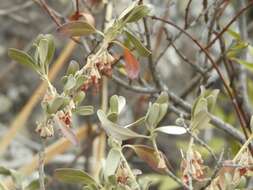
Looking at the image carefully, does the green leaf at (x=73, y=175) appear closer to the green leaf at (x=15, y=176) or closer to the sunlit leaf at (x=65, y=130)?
the sunlit leaf at (x=65, y=130)

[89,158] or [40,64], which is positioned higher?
[40,64]

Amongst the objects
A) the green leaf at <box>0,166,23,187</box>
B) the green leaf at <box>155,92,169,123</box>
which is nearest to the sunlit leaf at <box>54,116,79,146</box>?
the green leaf at <box>155,92,169,123</box>

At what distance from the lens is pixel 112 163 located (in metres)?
0.78

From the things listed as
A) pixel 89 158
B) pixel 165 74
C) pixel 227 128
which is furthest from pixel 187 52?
pixel 227 128

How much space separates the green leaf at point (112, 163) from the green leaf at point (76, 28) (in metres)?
0.17

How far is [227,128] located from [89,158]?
68 centimetres

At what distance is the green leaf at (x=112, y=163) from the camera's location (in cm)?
78

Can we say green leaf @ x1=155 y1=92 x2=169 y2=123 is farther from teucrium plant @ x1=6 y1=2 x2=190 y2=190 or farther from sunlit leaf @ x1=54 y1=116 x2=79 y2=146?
sunlit leaf @ x1=54 y1=116 x2=79 y2=146

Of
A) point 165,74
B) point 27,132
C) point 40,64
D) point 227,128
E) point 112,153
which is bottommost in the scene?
point 27,132

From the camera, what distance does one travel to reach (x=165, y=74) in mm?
2416

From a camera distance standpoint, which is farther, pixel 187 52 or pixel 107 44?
pixel 187 52

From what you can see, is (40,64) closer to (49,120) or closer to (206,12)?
(49,120)

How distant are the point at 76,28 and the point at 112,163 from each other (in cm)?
19

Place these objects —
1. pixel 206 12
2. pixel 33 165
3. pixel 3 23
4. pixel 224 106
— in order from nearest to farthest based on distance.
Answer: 1. pixel 206 12
2. pixel 33 165
3. pixel 224 106
4. pixel 3 23
